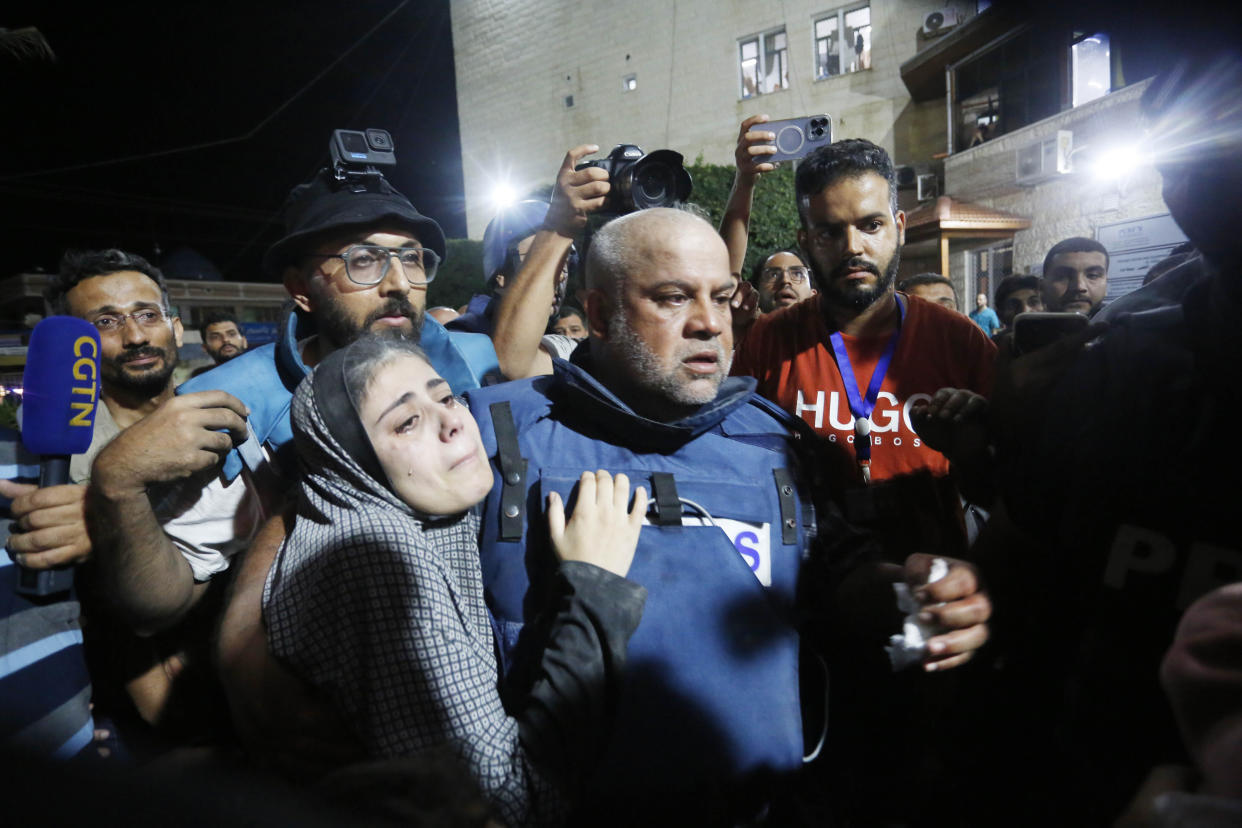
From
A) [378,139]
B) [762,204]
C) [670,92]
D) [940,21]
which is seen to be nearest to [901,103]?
[940,21]

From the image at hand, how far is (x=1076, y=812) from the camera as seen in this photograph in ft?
4.28

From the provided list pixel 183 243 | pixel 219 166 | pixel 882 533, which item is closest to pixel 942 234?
pixel 882 533

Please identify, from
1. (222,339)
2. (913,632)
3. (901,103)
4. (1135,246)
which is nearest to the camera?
(913,632)

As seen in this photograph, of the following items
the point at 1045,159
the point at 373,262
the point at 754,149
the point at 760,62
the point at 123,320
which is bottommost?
the point at 123,320

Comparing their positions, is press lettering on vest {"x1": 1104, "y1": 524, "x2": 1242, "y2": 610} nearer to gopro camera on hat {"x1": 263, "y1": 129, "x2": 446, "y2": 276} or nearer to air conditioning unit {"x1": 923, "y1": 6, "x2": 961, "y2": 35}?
gopro camera on hat {"x1": 263, "y1": 129, "x2": 446, "y2": 276}

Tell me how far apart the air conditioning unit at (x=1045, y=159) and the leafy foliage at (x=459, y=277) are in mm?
11159

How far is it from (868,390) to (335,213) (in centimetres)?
188

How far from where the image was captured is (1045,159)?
1232 cm

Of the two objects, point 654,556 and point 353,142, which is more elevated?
point 353,142

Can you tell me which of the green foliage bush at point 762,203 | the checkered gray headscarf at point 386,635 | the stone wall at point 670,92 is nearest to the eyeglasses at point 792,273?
the checkered gray headscarf at point 386,635

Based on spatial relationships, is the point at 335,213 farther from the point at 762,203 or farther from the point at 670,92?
the point at 670,92

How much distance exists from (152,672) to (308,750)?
971mm

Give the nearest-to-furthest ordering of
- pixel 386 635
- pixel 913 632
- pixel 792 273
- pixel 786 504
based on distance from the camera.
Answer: pixel 386 635, pixel 913 632, pixel 786 504, pixel 792 273

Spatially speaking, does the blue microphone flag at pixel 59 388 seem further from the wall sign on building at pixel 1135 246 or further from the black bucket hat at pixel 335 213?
the wall sign on building at pixel 1135 246
